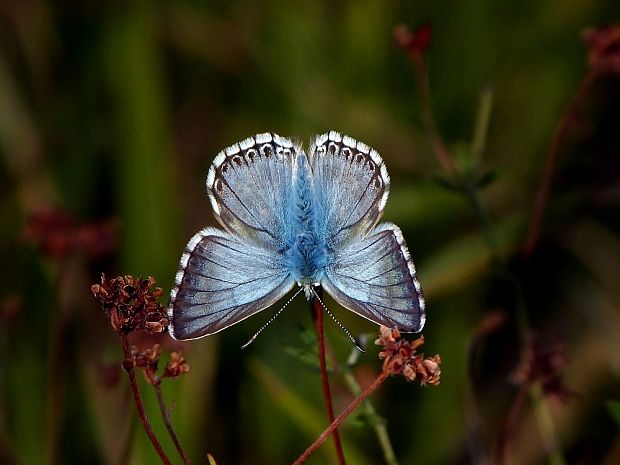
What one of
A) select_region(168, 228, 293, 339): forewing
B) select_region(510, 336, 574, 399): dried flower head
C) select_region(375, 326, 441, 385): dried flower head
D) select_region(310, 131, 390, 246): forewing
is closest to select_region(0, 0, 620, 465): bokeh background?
select_region(510, 336, 574, 399): dried flower head

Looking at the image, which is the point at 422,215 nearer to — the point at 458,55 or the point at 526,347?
the point at 458,55

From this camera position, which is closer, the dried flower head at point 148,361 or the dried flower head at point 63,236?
the dried flower head at point 148,361

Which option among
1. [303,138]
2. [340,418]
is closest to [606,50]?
[340,418]

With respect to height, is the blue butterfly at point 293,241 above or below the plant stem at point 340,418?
above

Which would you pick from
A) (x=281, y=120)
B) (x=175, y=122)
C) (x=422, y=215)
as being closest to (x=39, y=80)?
(x=175, y=122)

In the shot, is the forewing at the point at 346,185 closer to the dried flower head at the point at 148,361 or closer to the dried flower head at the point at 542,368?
the dried flower head at the point at 542,368

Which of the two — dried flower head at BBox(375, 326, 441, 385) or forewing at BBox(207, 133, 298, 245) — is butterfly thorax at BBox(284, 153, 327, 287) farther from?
dried flower head at BBox(375, 326, 441, 385)

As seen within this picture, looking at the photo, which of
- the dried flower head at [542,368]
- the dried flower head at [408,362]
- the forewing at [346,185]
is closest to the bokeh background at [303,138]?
the dried flower head at [542,368]
